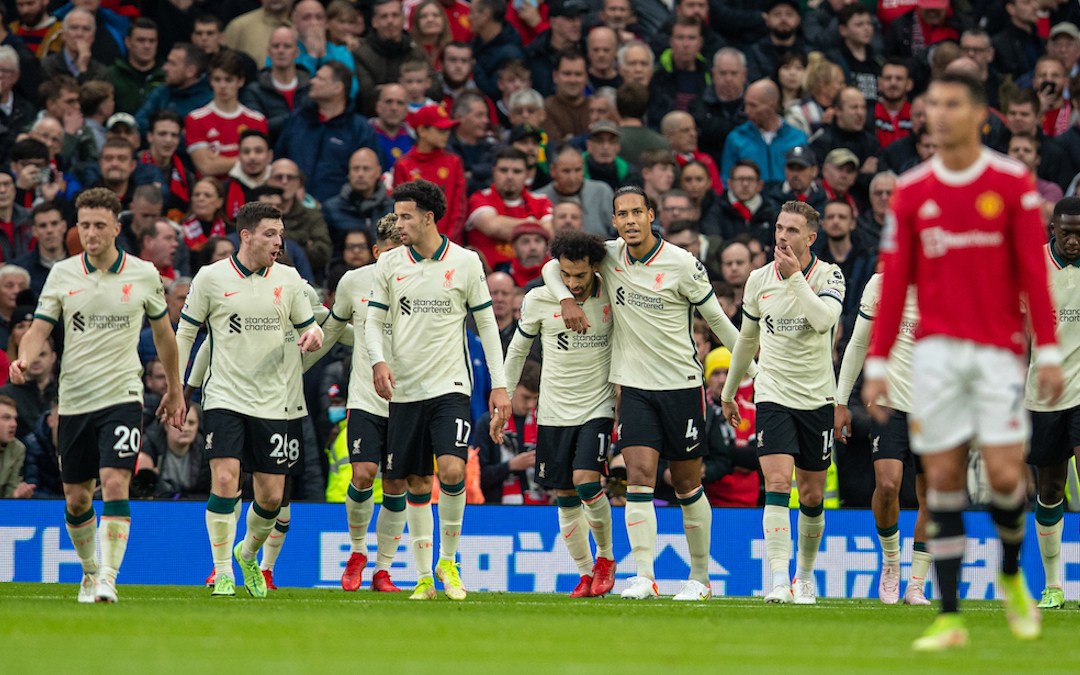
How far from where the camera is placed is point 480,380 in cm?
1558

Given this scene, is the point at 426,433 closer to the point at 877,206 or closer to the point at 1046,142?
the point at 877,206

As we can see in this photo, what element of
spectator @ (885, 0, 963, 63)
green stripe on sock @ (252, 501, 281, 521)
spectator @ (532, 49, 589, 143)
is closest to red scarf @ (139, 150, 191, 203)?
spectator @ (532, 49, 589, 143)

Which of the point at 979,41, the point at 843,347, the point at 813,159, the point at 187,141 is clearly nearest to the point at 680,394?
the point at 843,347

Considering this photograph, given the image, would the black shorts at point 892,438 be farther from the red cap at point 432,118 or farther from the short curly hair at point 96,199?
the red cap at point 432,118

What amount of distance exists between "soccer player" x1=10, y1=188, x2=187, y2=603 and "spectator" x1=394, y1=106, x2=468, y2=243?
595cm

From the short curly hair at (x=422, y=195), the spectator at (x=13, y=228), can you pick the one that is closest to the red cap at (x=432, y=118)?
the spectator at (x=13, y=228)

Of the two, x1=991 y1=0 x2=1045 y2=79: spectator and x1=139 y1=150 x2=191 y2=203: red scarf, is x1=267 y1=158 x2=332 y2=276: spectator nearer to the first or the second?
x1=139 y1=150 x2=191 y2=203: red scarf

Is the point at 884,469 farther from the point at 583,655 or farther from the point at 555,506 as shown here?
the point at 583,655

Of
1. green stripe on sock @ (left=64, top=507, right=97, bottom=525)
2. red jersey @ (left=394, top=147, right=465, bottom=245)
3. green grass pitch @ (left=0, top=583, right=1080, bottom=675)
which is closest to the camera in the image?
green grass pitch @ (left=0, top=583, right=1080, bottom=675)

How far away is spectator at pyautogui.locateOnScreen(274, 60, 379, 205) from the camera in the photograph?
1739 centimetres

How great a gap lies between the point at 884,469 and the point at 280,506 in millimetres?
5037

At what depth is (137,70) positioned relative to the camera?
1861cm

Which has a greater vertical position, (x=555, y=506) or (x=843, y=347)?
(x=843, y=347)

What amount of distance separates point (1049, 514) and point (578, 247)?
436 cm
